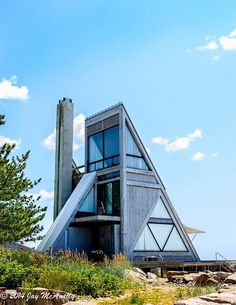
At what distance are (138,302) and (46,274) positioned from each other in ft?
7.38

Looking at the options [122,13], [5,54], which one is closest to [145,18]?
[122,13]

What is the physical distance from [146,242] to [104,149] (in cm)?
466

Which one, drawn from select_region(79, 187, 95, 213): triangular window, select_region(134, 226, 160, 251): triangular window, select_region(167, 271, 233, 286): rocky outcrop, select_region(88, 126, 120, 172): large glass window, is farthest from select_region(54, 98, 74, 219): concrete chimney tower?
select_region(167, 271, 233, 286): rocky outcrop

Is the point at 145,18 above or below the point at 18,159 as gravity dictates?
above

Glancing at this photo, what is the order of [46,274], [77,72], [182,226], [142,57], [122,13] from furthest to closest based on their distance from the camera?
[182,226]
[77,72]
[142,57]
[122,13]
[46,274]

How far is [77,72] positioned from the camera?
36.8 ft

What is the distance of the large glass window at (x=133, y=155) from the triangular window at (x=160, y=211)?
174cm

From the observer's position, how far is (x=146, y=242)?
1853 cm

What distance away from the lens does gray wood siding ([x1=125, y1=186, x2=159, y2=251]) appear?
18.1 meters

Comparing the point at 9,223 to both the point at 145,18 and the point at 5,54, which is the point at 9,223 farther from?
the point at 145,18

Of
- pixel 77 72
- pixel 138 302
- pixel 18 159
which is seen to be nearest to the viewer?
pixel 138 302

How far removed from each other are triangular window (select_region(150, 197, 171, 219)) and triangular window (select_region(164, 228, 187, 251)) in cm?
89

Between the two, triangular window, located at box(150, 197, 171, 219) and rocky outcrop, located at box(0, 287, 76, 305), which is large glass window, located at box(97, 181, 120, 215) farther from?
rocky outcrop, located at box(0, 287, 76, 305)

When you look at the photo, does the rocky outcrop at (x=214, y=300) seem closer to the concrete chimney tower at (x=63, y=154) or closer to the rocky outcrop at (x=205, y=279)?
the rocky outcrop at (x=205, y=279)
